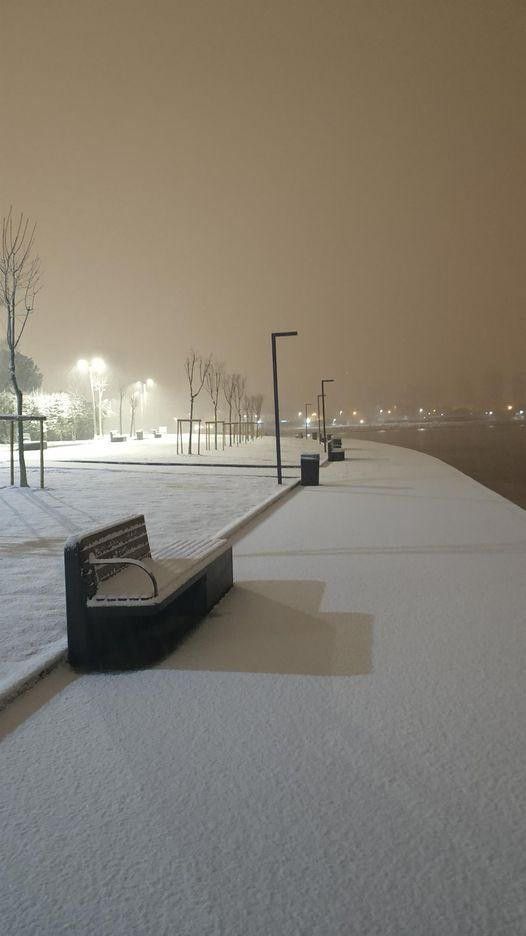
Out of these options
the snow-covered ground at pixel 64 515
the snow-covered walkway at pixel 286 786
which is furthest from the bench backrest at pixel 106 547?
the snow-covered walkway at pixel 286 786

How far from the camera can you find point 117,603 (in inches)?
183

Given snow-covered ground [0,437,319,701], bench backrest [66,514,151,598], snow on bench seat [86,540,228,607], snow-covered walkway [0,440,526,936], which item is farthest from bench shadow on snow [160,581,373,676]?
snow-covered ground [0,437,319,701]

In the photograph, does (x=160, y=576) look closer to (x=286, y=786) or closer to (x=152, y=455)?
(x=286, y=786)

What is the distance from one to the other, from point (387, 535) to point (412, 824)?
7647 millimetres

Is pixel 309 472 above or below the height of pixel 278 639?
above

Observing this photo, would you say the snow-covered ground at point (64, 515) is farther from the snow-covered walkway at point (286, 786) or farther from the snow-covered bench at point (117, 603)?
the snow-covered walkway at point (286, 786)

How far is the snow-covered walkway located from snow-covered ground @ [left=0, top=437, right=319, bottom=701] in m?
1.01

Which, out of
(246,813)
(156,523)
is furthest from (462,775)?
(156,523)

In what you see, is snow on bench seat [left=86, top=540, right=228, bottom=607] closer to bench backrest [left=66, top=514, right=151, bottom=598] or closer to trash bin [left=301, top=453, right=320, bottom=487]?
bench backrest [left=66, top=514, right=151, bottom=598]

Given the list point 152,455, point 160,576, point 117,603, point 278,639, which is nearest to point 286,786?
point 117,603

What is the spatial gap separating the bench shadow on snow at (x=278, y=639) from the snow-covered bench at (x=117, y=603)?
8.0 inches

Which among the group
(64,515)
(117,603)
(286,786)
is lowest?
(286,786)

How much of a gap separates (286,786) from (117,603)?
1859mm

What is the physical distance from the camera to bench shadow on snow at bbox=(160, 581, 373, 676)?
4777 mm
